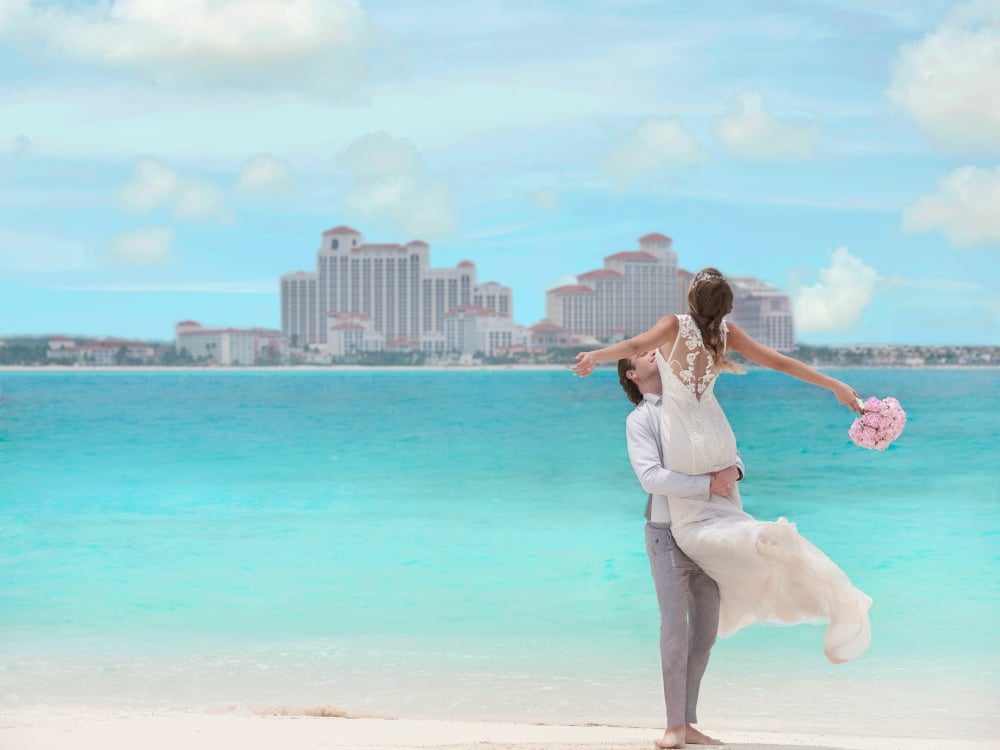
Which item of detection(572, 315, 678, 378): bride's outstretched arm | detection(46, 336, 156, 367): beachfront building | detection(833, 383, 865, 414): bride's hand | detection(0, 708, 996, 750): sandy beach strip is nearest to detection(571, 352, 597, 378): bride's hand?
detection(572, 315, 678, 378): bride's outstretched arm

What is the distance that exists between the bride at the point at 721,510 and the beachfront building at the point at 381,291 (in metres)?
183

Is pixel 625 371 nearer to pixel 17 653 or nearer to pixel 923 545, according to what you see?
pixel 17 653

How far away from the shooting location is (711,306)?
3965mm

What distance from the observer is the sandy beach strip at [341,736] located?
4.62 metres

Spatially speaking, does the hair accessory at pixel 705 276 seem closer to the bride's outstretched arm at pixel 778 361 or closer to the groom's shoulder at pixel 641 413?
the bride's outstretched arm at pixel 778 361

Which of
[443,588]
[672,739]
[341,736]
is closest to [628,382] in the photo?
[672,739]

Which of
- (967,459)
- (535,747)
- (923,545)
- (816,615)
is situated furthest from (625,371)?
(967,459)

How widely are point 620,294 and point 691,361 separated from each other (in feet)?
588

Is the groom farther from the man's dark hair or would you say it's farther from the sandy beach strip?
the sandy beach strip

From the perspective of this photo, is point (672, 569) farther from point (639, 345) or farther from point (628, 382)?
point (639, 345)

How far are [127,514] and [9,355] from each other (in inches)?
6528

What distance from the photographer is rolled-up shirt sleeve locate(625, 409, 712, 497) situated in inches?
155

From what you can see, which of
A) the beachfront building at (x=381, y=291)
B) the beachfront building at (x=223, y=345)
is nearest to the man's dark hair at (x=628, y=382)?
the beachfront building at (x=223, y=345)

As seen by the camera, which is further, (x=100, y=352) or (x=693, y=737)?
(x=100, y=352)
